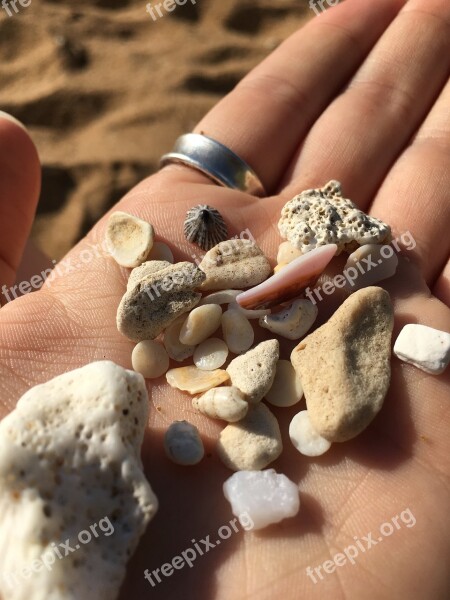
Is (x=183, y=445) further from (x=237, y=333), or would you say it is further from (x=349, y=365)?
(x=349, y=365)

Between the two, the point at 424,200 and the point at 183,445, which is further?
the point at 424,200

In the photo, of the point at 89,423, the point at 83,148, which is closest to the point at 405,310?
the point at 89,423

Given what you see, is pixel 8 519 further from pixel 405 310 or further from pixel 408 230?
pixel 408 230

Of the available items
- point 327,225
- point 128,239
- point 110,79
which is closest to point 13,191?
point 128,239

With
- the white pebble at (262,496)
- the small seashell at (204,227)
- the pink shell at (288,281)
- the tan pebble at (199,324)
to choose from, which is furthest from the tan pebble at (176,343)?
the white pebble at (262,496)

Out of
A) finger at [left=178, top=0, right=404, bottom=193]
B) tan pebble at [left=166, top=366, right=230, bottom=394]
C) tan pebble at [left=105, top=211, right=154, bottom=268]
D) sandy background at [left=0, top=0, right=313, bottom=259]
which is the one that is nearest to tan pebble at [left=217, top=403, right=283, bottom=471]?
tan pebble at [left=166, top=366, right=230, bottom=394]

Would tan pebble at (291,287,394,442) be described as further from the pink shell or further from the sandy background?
the sandy background
